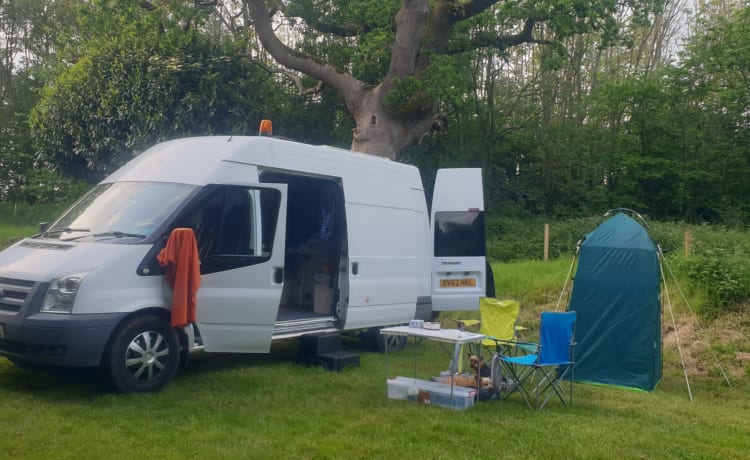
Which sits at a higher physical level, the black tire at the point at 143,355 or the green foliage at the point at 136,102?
the green foliage at the point at 136,102

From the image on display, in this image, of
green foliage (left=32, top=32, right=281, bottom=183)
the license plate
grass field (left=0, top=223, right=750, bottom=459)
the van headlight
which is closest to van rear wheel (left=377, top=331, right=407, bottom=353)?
the license plate

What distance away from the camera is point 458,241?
10547 millimetres

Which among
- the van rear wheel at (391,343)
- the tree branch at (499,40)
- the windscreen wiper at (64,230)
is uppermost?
the tree branch at (499,40)

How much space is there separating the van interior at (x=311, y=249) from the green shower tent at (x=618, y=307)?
300 cm

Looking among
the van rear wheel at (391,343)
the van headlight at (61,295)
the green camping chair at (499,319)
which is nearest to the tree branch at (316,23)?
the van rear wheel at (391,343)

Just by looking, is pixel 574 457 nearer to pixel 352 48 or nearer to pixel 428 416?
pixel 428 416

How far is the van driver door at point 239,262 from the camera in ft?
23.2

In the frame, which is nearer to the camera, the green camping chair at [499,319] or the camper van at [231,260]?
the camper van at [231,260]

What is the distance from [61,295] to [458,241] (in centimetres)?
585

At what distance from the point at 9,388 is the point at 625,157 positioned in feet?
71.1

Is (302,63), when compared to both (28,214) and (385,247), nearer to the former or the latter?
(385,247)

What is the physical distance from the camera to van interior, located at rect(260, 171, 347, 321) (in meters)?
8.91

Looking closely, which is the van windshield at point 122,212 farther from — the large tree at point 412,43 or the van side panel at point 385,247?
the large tree at point 412,43

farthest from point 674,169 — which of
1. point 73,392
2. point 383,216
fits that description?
point 73,392
